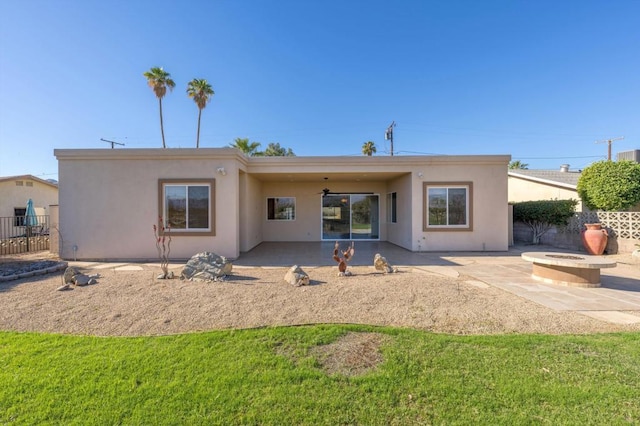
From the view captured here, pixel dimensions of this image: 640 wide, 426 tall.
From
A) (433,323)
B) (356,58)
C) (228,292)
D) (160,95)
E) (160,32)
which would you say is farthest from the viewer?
(160,95)

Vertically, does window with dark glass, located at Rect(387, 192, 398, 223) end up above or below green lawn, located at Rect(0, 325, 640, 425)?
above

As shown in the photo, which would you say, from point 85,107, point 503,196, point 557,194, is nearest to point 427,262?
point 503,196

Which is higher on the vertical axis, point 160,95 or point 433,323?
point 160,95

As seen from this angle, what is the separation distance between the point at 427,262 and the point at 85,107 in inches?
720

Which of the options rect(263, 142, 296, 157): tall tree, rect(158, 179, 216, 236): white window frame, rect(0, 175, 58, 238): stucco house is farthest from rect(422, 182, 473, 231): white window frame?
rect(263, 142, 296, 157): tall tree

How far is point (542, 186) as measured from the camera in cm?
1535

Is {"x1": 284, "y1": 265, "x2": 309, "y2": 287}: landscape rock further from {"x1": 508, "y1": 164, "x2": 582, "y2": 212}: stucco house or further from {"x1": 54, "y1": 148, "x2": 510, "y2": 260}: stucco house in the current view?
{"x1": 508, "y1": 164, "x2": 582, "y2": 212}: stucco house

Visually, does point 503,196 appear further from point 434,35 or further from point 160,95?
point 160,95

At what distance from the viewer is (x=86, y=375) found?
2.89 metres

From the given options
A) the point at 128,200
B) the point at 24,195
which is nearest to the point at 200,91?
the point at 24,195

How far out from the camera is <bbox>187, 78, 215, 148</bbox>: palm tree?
23.0 metres

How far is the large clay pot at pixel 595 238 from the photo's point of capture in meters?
9.87

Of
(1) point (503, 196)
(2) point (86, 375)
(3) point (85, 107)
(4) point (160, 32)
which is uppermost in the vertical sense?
(4) point (160, 32)

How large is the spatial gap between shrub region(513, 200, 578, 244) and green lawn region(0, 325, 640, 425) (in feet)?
34.6
